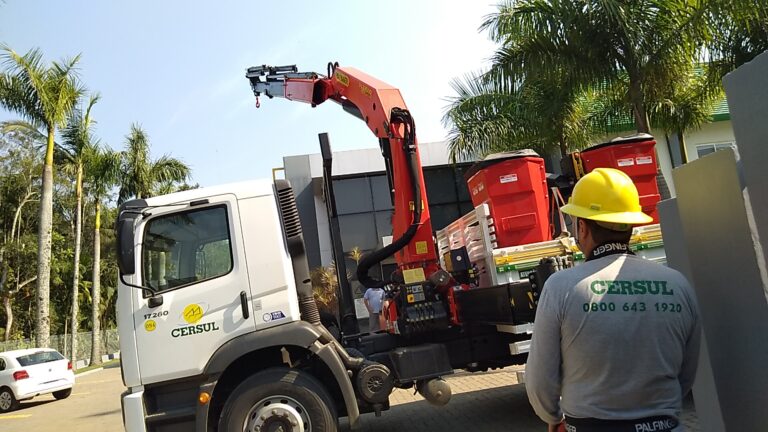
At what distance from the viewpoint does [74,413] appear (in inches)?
502

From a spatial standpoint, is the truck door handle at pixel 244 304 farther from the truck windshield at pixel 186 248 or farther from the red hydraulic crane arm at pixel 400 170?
the red hydraulic crane arm at pixel 400 170

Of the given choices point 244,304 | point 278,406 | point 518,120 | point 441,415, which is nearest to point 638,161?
point 441,415

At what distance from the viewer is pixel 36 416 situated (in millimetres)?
13383

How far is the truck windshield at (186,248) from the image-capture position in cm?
535

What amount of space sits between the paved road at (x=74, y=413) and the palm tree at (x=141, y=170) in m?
11.4

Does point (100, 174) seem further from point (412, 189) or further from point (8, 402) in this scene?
point (412, 189)

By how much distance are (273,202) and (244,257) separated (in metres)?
0.60

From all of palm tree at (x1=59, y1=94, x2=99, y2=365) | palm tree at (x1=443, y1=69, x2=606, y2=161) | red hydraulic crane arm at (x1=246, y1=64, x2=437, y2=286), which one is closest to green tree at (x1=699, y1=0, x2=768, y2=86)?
palm tree at (x1=443, y1=69, x2=606, y2=161)

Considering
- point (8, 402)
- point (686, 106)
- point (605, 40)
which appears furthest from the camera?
point (8, 402)

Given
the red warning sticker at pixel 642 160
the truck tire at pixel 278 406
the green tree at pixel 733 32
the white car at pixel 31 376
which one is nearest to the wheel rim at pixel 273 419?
the truck tire at pixel 278 406

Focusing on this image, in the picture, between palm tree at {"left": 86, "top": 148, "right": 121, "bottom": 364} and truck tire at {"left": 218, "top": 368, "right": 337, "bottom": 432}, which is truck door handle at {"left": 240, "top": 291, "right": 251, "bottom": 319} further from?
palm tree at {"left": 86, "top": 148, "right": 121, "bottom": 364}

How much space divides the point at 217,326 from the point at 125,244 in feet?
3.49

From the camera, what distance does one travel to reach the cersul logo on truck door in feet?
17.1

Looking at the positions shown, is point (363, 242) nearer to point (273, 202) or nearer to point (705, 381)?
point (273, 202)
